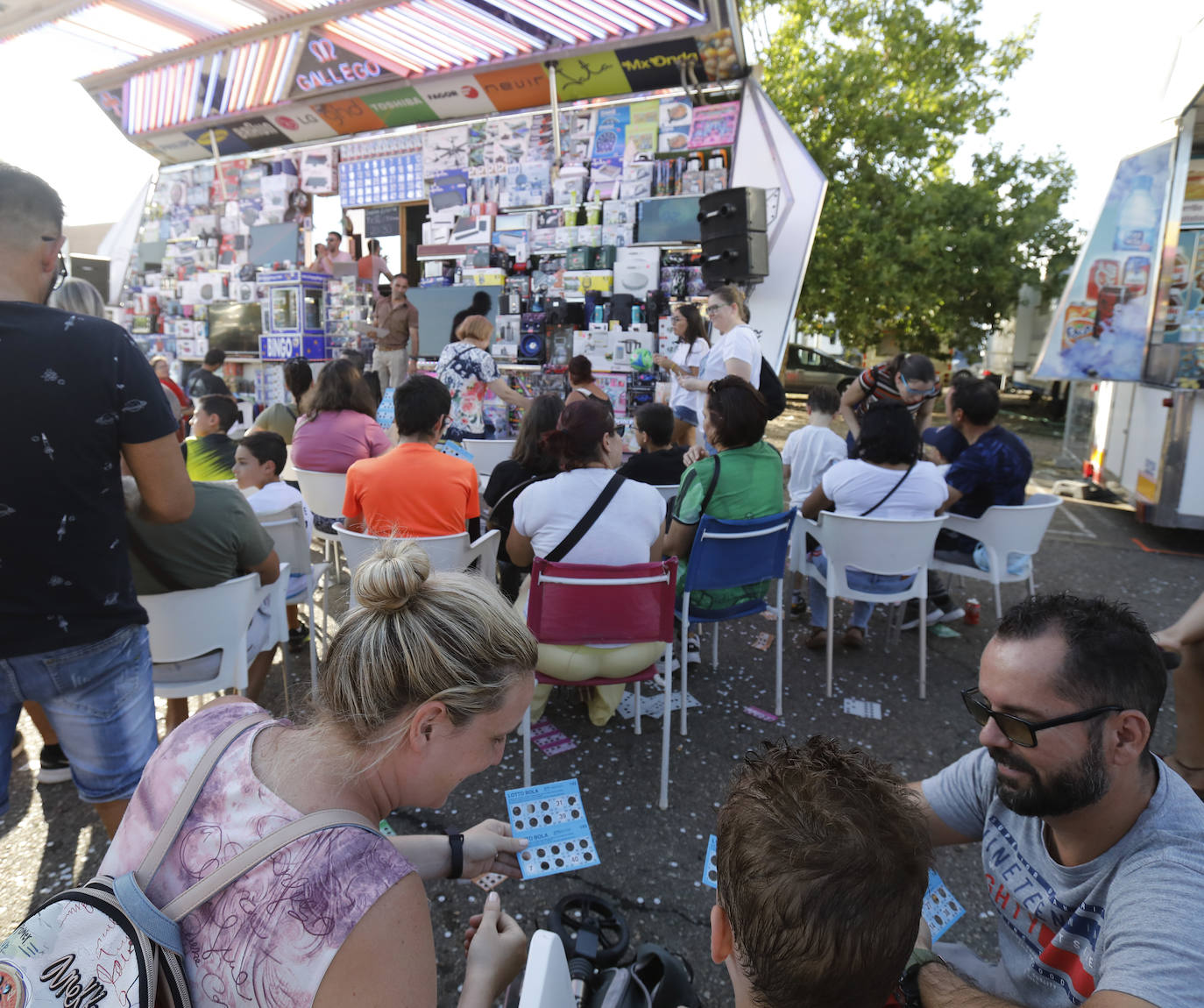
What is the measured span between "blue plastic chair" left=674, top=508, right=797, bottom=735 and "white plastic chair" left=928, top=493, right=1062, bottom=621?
1299 mm

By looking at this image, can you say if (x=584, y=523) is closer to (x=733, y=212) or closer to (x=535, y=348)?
(x=733, y=212)

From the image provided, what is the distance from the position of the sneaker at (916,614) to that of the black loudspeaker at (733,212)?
12.2ft

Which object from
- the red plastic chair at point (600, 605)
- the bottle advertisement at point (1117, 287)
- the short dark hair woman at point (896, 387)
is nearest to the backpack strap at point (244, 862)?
the red plastic chair at point (600, 605)

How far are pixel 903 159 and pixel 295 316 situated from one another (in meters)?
10.3

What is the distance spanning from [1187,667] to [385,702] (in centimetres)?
297

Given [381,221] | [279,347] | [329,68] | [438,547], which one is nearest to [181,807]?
[438,547]

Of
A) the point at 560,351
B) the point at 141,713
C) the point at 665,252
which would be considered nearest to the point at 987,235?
the point at 665,252

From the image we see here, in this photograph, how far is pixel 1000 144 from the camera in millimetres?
12539

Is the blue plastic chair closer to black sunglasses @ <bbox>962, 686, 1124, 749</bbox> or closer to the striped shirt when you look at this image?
black sunglasses @ <bbox>962, 686, 1124, 749</bbox>

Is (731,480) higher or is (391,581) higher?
(391,581)

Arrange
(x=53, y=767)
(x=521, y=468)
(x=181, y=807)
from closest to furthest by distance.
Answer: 1. (x=181, y=807)
2. (x=53, y=767)
3. (x=521, y=468)

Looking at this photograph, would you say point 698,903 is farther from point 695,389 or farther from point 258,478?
point 695,389

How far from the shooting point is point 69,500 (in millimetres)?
1643

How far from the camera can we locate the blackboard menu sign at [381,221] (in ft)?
32.3
